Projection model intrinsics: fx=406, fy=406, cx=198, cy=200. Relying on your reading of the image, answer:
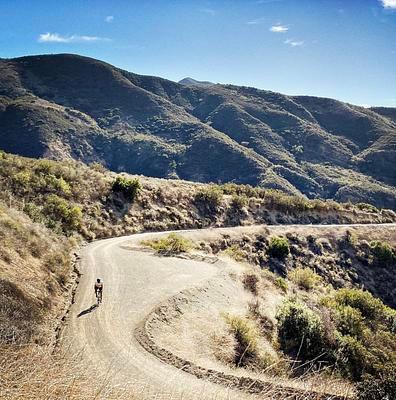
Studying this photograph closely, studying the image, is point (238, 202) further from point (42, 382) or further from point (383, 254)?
point (42, 382)

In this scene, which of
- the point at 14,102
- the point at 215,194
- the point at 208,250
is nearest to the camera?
the point at 208,250

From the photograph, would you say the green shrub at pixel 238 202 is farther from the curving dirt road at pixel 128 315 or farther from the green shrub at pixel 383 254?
the curving dirt road at pixel 128 315

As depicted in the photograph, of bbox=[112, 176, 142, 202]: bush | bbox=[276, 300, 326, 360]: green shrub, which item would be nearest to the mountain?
bbox=[112, 176, 142, 202]: bush

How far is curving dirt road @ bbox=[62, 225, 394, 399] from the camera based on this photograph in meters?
11.7

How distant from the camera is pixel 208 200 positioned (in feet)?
178

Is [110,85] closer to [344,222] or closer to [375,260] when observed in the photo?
[344,222]

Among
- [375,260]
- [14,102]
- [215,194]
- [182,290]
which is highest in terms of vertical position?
[14,102]

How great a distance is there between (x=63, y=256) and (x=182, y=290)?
25.5 feet

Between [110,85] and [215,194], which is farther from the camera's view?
[110,85]

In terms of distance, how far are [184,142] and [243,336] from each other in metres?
155

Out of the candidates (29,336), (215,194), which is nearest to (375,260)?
(215,194)

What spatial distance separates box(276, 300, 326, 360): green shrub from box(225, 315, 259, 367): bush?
1567 millimetres

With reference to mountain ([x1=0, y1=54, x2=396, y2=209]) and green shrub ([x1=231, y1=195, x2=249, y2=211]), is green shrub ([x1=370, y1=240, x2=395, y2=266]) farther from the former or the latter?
mountain ([x1=0, y1=54, x2=396, y2=209])

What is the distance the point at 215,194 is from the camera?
179ft
